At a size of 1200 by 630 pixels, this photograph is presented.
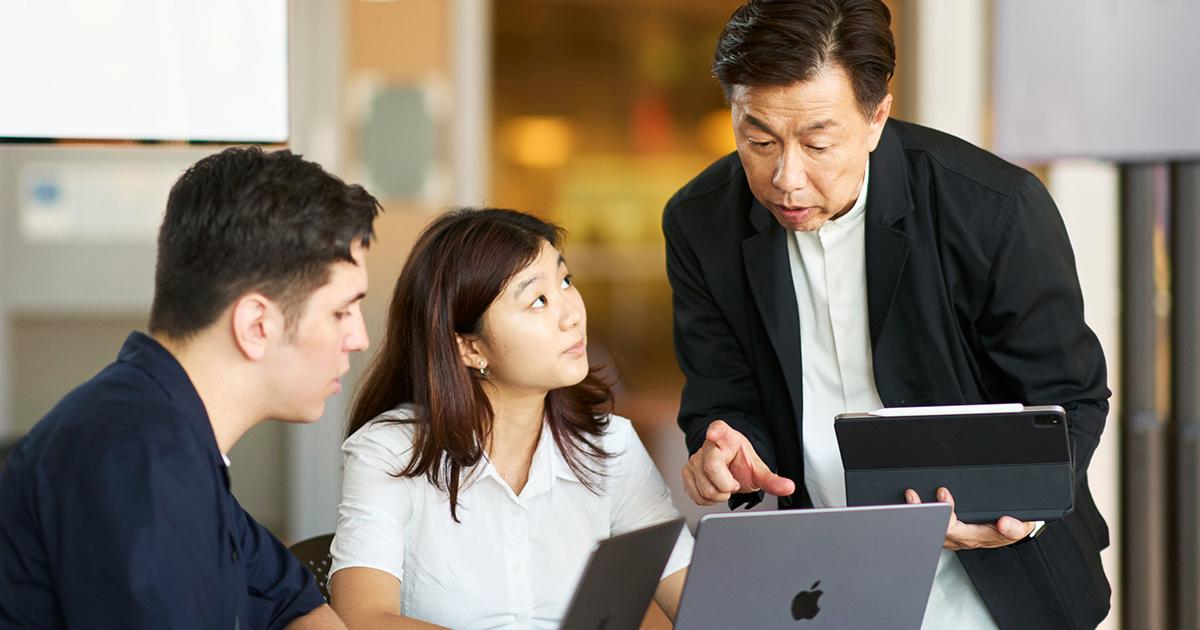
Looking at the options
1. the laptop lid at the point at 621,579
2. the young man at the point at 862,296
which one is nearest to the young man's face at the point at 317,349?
the laptop lid at the point at 621,579

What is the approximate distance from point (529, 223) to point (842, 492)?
652 mm

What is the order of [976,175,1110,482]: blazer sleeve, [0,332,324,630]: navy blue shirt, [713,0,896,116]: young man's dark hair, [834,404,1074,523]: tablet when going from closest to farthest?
[0,332,324,630]: navy blue shirt → [834,404,1074,523]: tablet → [713,0,896,116]: young man's dark hair → [976,175,1110,482]: blazer sleeve

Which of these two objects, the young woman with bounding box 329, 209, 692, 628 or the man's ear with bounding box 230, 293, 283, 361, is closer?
the man's ear with bounding box 230, 293, 283, 361

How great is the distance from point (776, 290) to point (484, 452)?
52 cm

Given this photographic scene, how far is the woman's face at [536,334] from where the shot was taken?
1992mm

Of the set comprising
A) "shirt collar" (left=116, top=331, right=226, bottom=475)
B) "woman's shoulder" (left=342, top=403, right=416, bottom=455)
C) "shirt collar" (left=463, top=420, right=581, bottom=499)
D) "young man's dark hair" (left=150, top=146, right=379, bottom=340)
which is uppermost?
"young man's dark hair" (left=150, top=146, right=379, bottom=340)

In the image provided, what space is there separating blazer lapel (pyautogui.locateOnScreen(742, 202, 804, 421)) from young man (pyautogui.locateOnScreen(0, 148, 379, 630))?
0.73 metres

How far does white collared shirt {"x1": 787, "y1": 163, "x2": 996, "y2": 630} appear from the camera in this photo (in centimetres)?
200

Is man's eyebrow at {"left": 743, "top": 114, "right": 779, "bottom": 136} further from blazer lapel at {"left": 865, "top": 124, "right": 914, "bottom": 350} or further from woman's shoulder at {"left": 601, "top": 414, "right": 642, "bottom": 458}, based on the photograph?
woman's shoulder at {"left": 601, "top": 414, "right": 642, "bottom": 458}

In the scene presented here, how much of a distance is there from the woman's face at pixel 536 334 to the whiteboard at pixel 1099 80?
1.81 meters

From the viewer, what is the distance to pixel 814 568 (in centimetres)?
145

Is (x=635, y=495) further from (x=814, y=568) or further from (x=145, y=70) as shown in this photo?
(x=145, y=70)

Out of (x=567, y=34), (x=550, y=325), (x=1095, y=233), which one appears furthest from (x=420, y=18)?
(x=567, y=34)

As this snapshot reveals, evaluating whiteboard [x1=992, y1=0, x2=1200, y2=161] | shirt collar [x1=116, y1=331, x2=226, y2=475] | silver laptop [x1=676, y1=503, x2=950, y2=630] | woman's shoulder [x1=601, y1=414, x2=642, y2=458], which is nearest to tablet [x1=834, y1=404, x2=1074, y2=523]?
silver laptop [x1=676, y1=503, x2=950, y2=630]
